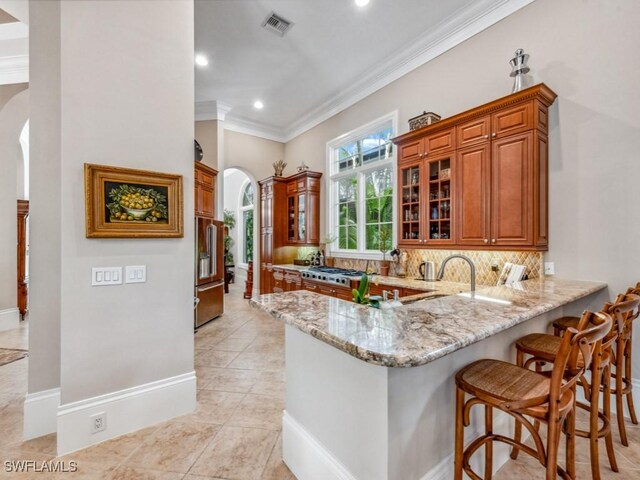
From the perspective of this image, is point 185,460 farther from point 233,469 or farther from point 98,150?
point 98,150

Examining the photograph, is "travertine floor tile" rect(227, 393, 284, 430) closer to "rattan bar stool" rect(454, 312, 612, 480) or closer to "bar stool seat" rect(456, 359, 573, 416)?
"rattan bar stool" rect(454, 312, 612, 480)

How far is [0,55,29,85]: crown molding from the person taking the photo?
3.68 meters

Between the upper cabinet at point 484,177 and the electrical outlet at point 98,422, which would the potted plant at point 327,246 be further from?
the electrical outlet at point 98,422

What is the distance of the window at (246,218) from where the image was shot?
9.61m

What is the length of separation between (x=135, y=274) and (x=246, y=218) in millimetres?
7920

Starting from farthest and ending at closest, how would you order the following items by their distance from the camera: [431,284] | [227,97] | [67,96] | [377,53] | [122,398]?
1. [227,97]
2. [377,53]
3. [431,284]
4. [122,398]
5. [67,96]

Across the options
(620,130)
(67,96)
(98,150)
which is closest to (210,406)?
(98,150)

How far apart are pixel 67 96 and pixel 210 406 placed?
97.5 inches

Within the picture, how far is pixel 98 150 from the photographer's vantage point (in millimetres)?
2027

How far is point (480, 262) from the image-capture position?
3320mm

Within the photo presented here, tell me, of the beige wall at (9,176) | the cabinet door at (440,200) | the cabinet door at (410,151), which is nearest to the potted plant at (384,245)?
the cabinet door at (440,200)

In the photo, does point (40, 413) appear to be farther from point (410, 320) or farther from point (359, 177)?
point (359, 177)

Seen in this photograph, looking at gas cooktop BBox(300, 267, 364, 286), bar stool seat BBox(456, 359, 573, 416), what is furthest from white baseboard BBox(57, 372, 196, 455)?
gas cooktop BBox(300, 267, 364, 286)

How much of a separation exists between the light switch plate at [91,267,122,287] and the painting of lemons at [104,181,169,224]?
1.11ft
